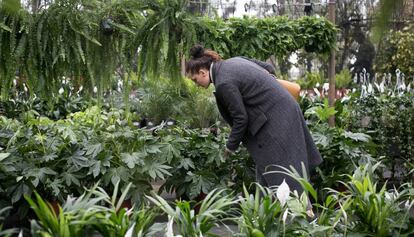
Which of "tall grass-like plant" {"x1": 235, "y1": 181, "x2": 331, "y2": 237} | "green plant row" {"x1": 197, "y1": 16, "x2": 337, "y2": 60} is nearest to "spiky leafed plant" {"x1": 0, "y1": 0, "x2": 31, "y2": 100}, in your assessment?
"tall grass-like plant" {"x1": 235, "y1": 181, "x2": 331, "y2": 237}

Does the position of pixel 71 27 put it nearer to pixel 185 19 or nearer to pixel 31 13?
Answer: pixel 31 13

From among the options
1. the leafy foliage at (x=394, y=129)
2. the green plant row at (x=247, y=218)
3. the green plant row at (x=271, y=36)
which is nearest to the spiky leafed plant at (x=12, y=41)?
the green plant row at (x=247, y=218)

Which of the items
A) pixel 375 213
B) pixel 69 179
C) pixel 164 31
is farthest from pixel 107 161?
pixel 375 213

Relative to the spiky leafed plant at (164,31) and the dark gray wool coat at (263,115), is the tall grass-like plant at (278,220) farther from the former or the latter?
the spiky leafed plant at (164,31)

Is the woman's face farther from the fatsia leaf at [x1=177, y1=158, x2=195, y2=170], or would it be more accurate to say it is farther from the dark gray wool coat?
the fatsia leaf at [x1=177, y1=158, x2=195, y2=170]

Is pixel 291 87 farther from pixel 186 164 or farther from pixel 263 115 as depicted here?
pixel 186 164

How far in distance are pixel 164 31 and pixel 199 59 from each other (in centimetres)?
30

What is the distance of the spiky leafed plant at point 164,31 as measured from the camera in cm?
336

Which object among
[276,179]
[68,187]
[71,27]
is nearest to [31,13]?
[71,27]

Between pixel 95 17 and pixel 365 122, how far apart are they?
11.6 ft

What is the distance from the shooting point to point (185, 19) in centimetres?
341

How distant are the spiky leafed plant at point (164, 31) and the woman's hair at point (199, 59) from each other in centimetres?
18

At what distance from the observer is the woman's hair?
324 cm

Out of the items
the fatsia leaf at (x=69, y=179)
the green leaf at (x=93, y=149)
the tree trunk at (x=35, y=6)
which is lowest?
the fatsia leaf at (x=69, y=179)
